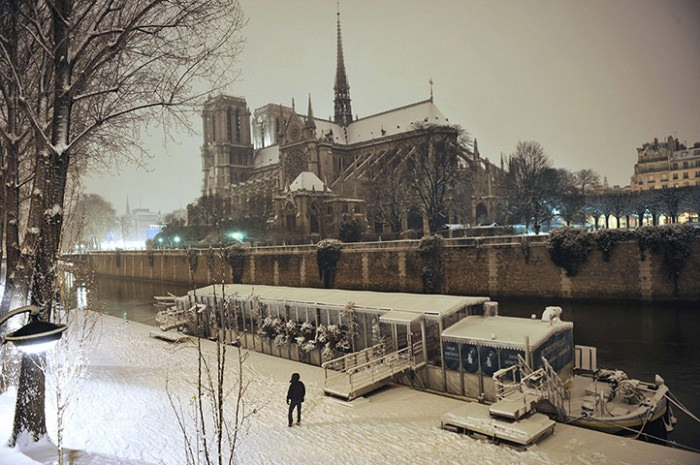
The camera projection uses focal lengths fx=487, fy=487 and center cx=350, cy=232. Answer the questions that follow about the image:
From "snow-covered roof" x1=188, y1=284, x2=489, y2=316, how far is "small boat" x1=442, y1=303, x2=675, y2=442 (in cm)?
77

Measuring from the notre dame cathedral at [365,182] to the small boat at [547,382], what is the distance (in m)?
26.8

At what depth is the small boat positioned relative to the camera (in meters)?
10.4

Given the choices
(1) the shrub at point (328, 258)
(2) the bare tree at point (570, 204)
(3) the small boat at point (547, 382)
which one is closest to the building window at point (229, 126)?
(1) the shrub at point (328, 258)

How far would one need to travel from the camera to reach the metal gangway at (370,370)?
12.4 m

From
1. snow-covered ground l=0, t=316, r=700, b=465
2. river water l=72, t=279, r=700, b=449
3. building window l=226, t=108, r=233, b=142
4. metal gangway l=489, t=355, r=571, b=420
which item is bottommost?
river water l=72, t=279, r=700, b=449

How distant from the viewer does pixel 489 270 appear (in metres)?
31.0

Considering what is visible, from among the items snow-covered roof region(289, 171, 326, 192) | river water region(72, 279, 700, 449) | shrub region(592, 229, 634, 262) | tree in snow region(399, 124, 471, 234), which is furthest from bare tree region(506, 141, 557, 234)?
snow-covered roof region(289, 171, 326, 192)

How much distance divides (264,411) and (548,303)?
21.4 m

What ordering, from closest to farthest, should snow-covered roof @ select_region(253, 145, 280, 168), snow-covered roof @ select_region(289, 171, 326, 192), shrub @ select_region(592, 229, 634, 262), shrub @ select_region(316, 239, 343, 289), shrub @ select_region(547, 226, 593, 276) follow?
shrub @ select_region(592, 229, 634, 262) → shrub @ select_region(547, 226, 593, 276) → shrub @ select_region(316, 239, 343, 289) → snow-covered roof @ select_region(289, 171, 326, 192) → snow-covered roof @ select_region(253, 145, 280, 168)

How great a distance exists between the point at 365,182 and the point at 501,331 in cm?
4695

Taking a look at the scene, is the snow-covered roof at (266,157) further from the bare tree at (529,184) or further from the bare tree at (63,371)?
the bare tree at (63,371)

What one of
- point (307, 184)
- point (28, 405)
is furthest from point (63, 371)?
point (307, 184)

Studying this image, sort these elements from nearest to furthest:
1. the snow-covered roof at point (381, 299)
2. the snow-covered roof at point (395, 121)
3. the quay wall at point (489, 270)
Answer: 1. the snow-covered roof at point (381, 299)
2. the quay wall at point (489, 270)
3. the snow-covered roof at point (395, 121)

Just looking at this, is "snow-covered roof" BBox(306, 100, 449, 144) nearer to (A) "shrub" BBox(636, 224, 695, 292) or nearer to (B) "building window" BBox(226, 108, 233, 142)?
(B) "building window" BBox(226, 108, 233, 142)
